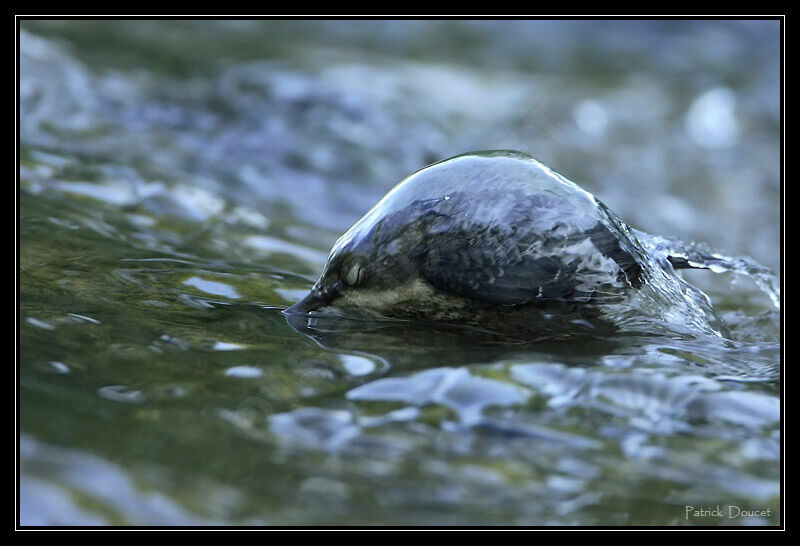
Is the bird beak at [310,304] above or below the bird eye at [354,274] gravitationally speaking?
below

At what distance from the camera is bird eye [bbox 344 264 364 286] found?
243 centimetres

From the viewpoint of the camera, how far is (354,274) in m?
2.43

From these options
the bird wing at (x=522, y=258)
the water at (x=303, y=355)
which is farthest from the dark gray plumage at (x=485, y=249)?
the water at (x=303, y=355)

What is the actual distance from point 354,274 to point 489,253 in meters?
0.38

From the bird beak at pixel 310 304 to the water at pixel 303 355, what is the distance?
79mm

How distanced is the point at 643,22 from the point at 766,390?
9.25 meters

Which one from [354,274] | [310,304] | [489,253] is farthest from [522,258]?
[310,304]

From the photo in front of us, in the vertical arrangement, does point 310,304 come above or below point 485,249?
below

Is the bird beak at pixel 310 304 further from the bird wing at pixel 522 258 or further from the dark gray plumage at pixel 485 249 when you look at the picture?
the bird wing at pixel 522 258

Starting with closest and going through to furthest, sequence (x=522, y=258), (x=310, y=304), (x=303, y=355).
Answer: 1. (x=303, y=355)
2. (x=522, y=258)
3. (x=310, y=304)

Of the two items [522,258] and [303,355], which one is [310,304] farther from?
[522,258]

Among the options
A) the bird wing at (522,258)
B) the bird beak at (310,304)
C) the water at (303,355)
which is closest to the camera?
the water at (303,355)

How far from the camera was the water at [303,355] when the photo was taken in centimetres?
154
